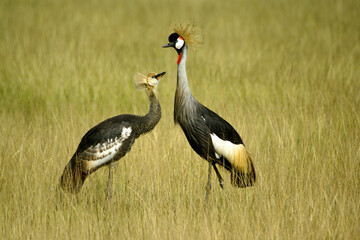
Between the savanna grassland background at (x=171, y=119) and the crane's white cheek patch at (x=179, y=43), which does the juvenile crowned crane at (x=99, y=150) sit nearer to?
the savanna grassland background at (x=171, y=119)

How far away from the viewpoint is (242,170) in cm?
493

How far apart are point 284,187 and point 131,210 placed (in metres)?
1.57

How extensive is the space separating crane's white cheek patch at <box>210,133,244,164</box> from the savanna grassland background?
376mm

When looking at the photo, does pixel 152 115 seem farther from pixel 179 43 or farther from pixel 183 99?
pixel 179 43

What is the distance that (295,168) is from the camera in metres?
5.15

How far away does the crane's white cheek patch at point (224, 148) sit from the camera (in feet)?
15.8

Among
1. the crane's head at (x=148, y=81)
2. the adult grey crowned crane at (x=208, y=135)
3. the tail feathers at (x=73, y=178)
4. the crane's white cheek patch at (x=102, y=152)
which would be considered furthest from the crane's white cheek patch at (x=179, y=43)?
the tail feathers at (x=73, y=178)

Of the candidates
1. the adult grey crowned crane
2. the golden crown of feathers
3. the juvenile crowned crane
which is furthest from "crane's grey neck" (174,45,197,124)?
the juvenile crowned crane

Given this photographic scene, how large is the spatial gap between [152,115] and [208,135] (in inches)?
26.4

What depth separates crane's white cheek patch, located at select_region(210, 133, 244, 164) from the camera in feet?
15.8

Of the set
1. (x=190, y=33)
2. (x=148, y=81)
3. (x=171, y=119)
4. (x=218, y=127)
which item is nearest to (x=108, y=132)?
(x=148, y=81)

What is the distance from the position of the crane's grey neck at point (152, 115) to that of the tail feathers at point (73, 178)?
0.80 meters

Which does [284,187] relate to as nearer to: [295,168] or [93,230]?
[295,168]

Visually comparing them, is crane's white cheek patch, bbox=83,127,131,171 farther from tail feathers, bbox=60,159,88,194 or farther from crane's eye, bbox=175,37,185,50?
crane's eye, bbox=175,37,185,50
